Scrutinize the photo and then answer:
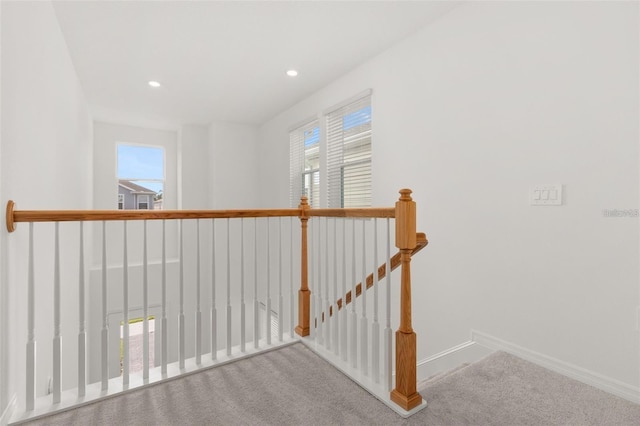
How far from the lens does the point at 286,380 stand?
1796mm

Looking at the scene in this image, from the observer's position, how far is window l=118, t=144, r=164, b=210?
18.7 ft

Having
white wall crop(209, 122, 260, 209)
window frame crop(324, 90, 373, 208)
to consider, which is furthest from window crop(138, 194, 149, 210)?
window frame crop(324, 90, 373, 208)

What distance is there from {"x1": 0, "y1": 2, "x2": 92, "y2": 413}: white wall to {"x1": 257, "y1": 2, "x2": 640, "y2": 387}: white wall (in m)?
2.64

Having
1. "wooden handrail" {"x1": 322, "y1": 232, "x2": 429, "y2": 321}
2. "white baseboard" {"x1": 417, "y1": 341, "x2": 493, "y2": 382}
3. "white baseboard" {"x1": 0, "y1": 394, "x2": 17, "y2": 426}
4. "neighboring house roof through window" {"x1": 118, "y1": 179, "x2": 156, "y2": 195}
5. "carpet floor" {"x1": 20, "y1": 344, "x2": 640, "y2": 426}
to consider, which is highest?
"neighboring house roof through window" {"x1": 118, "y1": 179, "x2": 156, "y2": 195}

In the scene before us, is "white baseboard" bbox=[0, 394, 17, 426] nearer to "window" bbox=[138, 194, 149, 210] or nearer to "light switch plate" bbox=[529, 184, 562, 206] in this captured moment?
"light switch plate" bbox=[529, 184, 562, 206]

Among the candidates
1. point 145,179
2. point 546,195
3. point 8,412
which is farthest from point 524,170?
point 145,179

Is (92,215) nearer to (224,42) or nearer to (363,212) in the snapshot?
(363,212)

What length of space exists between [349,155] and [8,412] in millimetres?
3228

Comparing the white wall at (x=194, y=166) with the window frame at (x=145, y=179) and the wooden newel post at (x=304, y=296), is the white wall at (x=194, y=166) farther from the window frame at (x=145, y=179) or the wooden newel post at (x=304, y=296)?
the wooden newel post at (x=304, y=296)

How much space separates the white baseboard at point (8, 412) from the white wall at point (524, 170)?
2663 millimetres

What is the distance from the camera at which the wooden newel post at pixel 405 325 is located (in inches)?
60.2

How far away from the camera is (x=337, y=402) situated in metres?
1.59

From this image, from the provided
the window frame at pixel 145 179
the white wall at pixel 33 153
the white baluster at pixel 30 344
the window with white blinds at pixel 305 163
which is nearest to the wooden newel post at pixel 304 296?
the white baluster at pixel 30 344

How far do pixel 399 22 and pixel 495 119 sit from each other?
119 cm
